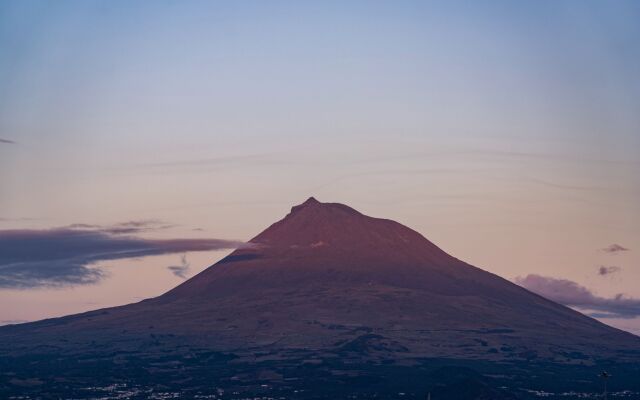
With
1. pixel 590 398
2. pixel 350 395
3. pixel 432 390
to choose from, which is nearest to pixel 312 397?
pixel 350 395

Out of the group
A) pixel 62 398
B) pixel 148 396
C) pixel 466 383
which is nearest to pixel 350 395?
pixel 466 383

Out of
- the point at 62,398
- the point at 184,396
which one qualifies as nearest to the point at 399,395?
the point at 184,396

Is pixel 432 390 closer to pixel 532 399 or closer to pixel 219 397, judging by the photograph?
pixel 532 399

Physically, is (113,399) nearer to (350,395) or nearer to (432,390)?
(350,395)

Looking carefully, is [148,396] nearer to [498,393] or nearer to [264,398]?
[264,398]

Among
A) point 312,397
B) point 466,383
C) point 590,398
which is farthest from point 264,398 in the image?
point 590,398

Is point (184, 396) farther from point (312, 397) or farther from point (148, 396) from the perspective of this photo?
point (312, 397)
